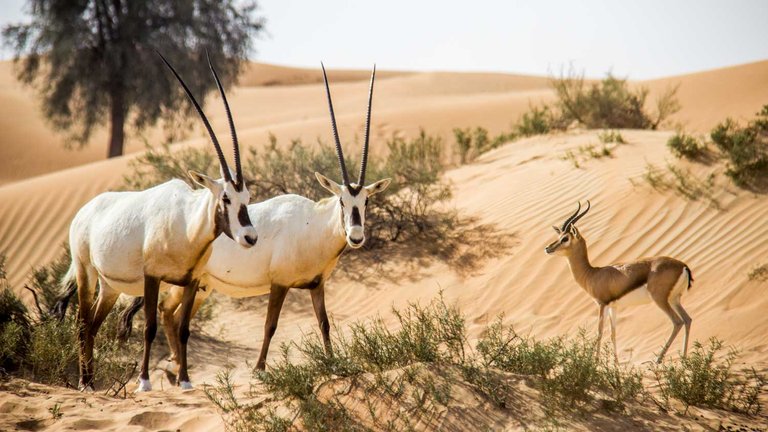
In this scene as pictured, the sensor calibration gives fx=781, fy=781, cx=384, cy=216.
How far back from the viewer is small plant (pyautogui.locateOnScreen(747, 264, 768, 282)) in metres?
9.11

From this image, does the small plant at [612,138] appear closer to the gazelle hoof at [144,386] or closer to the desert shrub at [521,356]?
the desert shrub at [521,356]

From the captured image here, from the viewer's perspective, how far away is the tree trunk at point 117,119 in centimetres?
2828

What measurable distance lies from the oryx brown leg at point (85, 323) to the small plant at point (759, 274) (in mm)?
7270

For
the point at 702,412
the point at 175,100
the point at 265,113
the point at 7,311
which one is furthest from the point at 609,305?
the point at 265,113

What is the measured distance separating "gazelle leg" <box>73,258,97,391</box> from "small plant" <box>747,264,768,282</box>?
7.27m

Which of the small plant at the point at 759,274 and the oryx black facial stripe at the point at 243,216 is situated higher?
the oryx black facial stripe at the point at 243,216

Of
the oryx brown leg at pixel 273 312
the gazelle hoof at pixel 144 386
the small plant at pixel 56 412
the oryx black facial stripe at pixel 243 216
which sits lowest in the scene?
the gazelle hoof at pixel 144 386

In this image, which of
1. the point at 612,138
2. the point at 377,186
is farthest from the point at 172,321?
the point at 612,138

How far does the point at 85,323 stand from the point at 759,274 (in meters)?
7.42

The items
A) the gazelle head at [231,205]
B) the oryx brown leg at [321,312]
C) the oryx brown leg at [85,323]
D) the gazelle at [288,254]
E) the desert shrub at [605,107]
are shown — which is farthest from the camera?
the desert shrub at [605,107]

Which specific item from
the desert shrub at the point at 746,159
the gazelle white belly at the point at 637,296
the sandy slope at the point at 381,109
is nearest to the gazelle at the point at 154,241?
the gazelle white belly at the point at 637,296

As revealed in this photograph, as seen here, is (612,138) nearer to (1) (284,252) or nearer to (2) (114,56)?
(1) (284,252)

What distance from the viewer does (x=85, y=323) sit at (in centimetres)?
723

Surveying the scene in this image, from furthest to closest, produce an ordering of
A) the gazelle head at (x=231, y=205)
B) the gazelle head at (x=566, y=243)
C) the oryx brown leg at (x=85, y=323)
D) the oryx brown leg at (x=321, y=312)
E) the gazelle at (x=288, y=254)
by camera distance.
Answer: the gazelle head at (x=566, y=243) → the gazelle at (x=288, y=254) → the oryx brown leg at (x=321, y=312) → the oryx brown leg at (x=85, y=323) → the gazelle head at (x=231, y=205)
